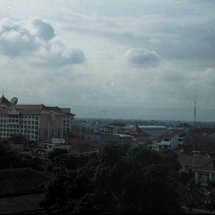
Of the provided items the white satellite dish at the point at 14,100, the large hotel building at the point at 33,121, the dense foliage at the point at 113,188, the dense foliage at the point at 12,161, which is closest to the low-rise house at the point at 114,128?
the large hotel building at the point at 33,121

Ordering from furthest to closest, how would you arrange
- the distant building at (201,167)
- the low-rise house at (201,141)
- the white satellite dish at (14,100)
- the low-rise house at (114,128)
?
the white satellite dish at (14,100)
the low-rise house at (114,128)
the low-rise house at (201,141)
the distant building at (201,167)

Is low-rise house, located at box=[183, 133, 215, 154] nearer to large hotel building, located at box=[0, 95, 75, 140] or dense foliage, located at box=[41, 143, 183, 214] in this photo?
dense foliage, located at box=[41, 143, 183, 214]

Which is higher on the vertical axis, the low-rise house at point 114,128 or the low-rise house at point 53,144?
the low-rise house at point 114,128

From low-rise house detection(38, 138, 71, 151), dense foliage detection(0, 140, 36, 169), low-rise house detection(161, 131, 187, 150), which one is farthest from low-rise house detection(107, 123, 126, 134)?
dense foliage detection(0, 140, 36, 169)

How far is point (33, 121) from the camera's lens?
2184 cm

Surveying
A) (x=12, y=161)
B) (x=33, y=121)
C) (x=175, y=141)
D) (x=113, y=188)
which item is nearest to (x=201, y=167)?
(x=113, y=188)

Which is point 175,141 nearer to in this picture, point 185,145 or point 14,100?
point 185,145

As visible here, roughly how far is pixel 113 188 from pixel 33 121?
685 inches

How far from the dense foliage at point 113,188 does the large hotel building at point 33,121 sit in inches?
618

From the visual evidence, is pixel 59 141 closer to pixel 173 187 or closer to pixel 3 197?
pixel 3 197

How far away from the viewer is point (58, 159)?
9.28 metres

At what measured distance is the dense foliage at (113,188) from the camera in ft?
14.9

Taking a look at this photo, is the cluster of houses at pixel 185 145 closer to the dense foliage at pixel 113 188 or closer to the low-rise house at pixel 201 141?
the low-rise house at pixel 201 141

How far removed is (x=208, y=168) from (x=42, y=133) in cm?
1671
